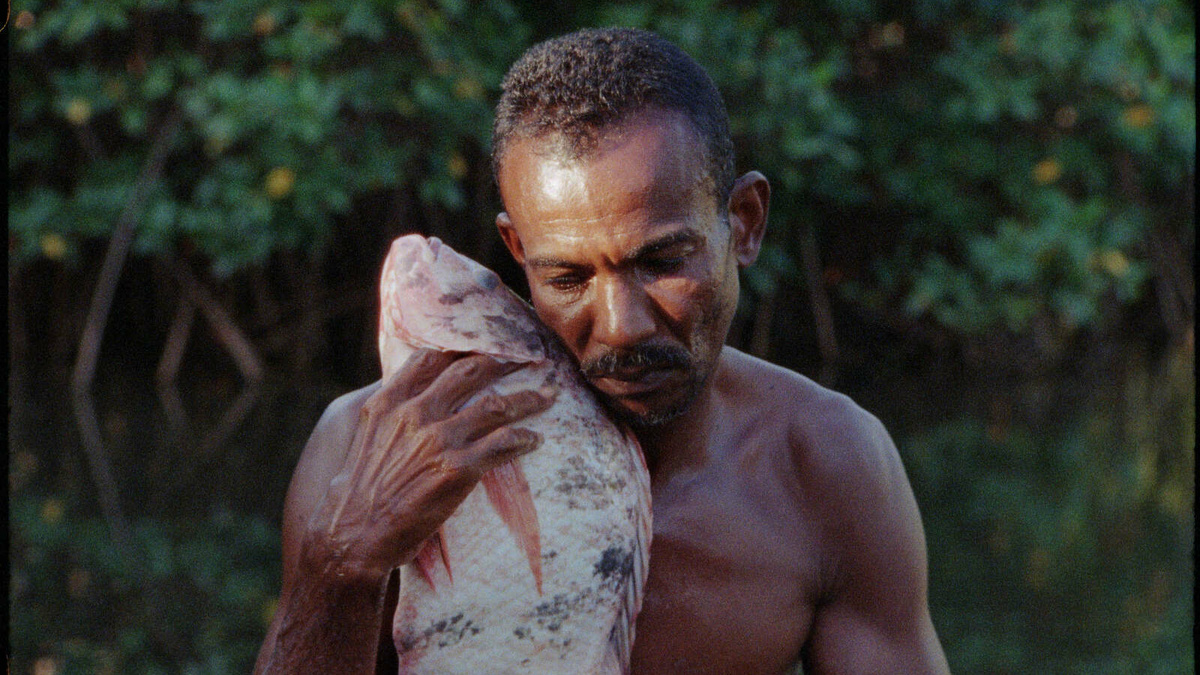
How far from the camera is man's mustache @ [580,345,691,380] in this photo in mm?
1821

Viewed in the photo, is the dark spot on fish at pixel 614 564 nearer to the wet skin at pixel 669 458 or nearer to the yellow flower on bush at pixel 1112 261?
the wet skin at pixel 669 458

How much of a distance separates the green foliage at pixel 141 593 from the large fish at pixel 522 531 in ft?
7.32

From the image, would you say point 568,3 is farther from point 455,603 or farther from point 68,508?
point 455,603

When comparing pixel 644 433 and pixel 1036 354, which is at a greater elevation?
pixel 644 433

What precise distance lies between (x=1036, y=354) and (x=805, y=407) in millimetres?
7493

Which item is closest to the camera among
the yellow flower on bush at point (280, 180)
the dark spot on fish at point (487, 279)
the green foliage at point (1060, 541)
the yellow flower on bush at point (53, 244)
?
the dark spot on fish at point (487, 279)

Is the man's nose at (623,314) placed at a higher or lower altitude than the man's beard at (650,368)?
higher

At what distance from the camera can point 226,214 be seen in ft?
22.7

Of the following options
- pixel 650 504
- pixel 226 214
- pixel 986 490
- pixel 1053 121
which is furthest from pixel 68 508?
pixel 1053 121

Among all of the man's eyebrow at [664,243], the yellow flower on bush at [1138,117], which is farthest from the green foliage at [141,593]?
the yellow flower on bush at [1138,117]

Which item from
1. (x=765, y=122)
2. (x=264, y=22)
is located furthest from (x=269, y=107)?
(x=765, y=122)

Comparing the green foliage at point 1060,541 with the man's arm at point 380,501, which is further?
the green foliage at point 1060,541

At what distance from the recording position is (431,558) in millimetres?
1767

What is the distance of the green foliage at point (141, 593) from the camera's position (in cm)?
387
